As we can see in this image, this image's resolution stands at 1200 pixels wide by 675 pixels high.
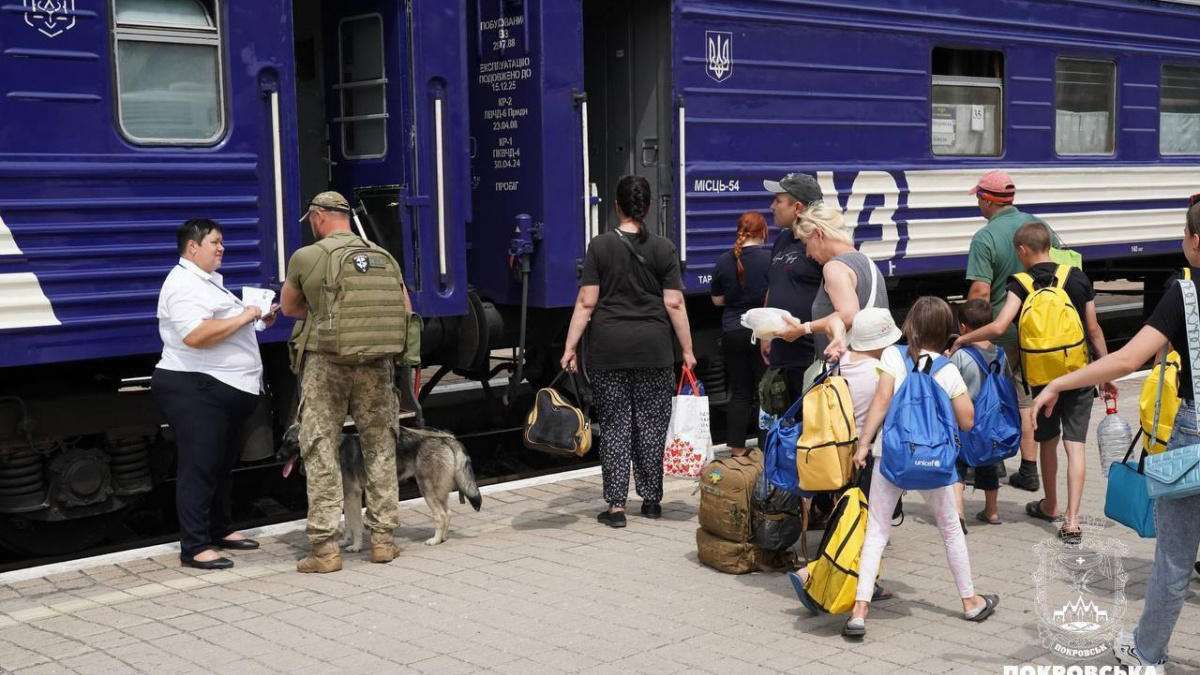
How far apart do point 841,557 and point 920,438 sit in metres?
0.53

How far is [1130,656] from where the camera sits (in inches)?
176

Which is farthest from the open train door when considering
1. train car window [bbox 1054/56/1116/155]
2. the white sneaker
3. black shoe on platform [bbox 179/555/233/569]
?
train car window [bbox 1054/56/1116/155]

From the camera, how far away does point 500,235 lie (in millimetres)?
8289

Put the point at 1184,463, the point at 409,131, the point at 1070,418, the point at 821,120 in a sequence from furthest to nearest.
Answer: the point at 821,120 → the point at 409,131 → the point at 1070,418 → the point at 1184,463

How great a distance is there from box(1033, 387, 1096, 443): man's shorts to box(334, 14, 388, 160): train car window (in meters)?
3.81

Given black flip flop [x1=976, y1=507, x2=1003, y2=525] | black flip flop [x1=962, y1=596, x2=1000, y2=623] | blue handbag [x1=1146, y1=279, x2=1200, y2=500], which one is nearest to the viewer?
blue handbag [x1=1146, y1=279, x2=1200, y2=500]

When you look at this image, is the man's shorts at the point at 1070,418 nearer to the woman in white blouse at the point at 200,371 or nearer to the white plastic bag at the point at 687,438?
the white plastic bag at the point at 687,438

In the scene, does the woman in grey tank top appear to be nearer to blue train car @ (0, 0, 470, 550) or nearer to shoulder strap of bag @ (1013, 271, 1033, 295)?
shoulder strap of bag @ (1013, 271, 1033, 295)

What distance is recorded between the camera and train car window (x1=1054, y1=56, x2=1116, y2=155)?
11055 mm

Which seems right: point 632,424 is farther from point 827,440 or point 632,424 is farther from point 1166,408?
point 1166,408

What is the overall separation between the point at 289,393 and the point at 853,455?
3.48 metres

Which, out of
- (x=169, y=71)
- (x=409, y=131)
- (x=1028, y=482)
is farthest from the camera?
(x=409, y=131)

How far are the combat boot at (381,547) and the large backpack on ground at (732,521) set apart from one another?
1.41 meters

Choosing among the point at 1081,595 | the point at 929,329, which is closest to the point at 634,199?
the point at 929,329
